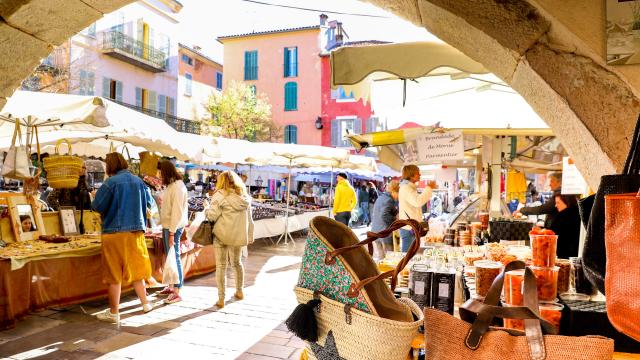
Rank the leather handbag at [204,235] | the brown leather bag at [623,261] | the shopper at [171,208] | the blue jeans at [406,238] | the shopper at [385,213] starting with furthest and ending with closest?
the shopper at [385,213] < the blue jeans at [406,238] < the shopper at [171,208] < the leather handbag at [204,235] < the brown leather bag at [623,261]

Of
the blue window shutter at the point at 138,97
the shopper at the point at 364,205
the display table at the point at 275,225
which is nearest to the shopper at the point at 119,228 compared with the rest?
the display table at the point at 275,225

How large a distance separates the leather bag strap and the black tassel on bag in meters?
0.61

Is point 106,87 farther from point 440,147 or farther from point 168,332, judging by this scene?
point 440,147

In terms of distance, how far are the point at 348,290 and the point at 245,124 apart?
25.8m

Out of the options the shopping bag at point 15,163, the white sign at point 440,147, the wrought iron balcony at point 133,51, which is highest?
the wrought iron balcony at point 133,51

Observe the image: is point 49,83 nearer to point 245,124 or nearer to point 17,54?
point 245,124

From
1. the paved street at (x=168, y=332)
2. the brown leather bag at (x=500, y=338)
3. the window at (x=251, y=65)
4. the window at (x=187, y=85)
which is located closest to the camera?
the brown leather bag at (x=500, y=338)

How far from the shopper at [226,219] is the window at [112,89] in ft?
64.6

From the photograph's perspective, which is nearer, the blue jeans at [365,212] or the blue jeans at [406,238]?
the blue jeans at [406,238]

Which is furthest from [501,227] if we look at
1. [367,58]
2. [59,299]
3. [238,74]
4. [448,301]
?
[238,74]

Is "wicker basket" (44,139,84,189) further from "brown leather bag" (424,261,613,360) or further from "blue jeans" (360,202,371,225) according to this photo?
"blue jeans" (360,202,371,225)

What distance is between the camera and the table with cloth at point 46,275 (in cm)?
454

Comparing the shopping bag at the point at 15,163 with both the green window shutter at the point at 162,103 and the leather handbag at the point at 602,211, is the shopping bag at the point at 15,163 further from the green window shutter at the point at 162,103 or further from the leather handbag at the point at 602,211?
the green window shutter at the point at 162,103

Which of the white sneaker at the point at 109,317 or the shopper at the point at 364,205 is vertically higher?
the shopper at the point at 364,205
